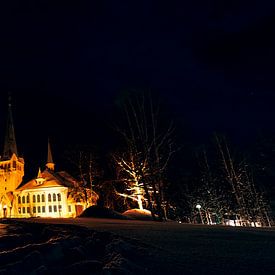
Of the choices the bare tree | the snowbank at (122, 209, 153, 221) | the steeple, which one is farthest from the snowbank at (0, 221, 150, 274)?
the steeple

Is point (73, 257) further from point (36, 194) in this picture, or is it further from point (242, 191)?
point (36, 194)

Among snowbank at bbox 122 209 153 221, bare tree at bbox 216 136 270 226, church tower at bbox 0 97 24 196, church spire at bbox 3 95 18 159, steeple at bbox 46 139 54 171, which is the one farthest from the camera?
church spire at bbox 3 95 18 159

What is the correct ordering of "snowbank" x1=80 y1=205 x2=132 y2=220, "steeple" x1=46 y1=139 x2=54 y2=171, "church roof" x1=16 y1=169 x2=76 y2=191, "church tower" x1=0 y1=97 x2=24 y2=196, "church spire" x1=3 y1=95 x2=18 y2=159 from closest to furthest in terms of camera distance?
"snowbank" x1=80 y1=205 x2=132 y2=220
"church roof" x1=16 y1=169 x2=76 y2=191
"church tower" x1=0 y1=97 x2=24 y2=196
"steeple" x1=46 y1=139 x2=54 y2=171
"church spire" x1=3 y1=95 x2=18 y2=159

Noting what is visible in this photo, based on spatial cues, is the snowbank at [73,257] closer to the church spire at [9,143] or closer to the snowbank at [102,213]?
the snowbank at [102,213]

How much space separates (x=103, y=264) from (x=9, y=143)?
282 feet

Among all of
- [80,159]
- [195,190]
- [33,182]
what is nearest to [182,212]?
[195,190]

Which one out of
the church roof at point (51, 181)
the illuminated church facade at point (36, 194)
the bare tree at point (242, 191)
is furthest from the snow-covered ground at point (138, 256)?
the church roof at point (51, 181)

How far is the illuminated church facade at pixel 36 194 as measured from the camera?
223 feet

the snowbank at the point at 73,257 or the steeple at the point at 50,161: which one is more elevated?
the steeple at the point at 50,161

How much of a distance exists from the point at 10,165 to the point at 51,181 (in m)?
18.3

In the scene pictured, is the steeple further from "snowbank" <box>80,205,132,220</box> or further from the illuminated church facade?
"snowbank" <box>80,205,132,220</box>

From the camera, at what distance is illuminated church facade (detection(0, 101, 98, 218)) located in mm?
67875

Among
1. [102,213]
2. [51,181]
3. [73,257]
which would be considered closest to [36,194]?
[51,181]

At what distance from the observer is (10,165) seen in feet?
270
